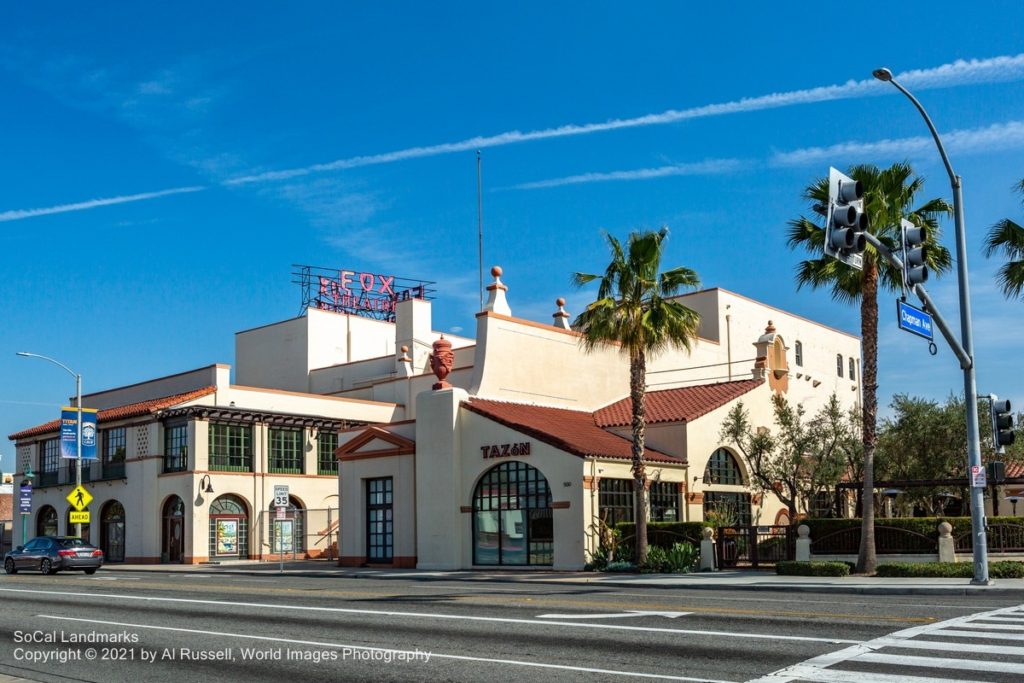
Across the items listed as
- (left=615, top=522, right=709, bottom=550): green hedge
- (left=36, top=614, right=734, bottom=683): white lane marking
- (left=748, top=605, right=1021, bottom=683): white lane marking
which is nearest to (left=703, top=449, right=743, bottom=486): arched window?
(left=615, top=522, right=709, bottom=550): green hedge

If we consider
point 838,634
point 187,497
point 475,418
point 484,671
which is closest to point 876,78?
point 838,634

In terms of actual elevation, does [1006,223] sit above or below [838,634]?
above

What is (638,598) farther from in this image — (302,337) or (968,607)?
(302,337)

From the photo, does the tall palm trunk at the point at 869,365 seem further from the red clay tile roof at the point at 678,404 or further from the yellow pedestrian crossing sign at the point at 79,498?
the yellow pedestrian crossing sign at the point at 79,498

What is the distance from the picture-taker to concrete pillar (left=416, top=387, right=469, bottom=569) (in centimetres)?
3506

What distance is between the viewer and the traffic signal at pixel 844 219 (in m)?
16.1

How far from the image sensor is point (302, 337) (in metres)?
56.2

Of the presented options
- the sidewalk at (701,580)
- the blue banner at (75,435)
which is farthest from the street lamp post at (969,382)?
the blue banner at (75,435)

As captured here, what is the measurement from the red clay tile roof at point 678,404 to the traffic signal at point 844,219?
21823 mm

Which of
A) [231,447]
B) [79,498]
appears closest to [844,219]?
[231,447]

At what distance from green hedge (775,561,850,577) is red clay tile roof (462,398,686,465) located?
732cm

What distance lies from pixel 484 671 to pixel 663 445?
27630 mm

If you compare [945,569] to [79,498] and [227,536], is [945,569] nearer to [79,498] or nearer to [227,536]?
[227,536]

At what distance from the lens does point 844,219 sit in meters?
16.1
